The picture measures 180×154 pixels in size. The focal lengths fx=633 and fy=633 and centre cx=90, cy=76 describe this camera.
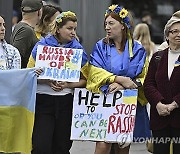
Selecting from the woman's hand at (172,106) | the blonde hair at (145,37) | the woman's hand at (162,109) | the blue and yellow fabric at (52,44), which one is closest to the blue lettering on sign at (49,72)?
the blue and yellow fabric at (52,44)

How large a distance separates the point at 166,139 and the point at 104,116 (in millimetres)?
679

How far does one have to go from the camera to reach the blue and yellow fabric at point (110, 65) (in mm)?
6504

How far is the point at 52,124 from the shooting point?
657 cm

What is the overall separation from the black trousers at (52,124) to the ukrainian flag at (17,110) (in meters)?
0.17

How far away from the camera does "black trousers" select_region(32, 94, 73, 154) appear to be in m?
6.52

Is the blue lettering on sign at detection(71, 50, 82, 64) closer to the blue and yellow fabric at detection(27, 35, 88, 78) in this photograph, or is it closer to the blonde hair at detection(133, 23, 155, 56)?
the blue and yellow fabric at detection(27, 35, 88, 78)

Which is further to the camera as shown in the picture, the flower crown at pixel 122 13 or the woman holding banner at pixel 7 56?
the flower crown at pixel 122 13

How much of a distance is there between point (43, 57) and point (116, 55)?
76 centimetres

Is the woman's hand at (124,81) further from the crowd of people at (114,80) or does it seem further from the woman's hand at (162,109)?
the woman's hand at (162,109)

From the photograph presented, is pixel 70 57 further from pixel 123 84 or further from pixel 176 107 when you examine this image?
pixel 176 107

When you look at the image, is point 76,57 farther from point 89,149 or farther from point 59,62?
point 89,149

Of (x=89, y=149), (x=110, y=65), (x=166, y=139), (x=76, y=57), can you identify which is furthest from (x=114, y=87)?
(x=89, y=149)

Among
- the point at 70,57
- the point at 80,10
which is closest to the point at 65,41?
the point at 70,57

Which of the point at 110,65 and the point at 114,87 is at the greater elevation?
the point at 110,65
